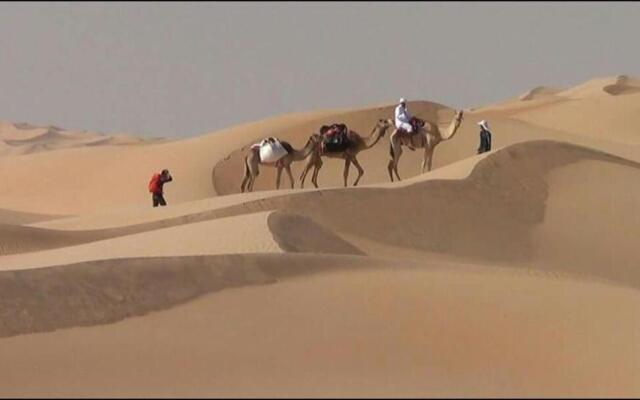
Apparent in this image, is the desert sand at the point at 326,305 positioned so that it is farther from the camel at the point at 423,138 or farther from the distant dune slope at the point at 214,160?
the distant dune slope at the point at 214,160

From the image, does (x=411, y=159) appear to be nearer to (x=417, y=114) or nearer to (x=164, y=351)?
(x=417, y=114)

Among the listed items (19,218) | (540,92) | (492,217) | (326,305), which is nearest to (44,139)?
(540,92)

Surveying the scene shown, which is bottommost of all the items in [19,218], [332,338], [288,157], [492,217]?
[19,218]

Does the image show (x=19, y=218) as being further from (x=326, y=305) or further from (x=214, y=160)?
(x=326, y=305)

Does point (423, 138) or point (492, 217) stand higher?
point (423, 138)

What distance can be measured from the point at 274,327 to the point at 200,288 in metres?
0.95

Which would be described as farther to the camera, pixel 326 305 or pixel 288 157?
pixel 288 157

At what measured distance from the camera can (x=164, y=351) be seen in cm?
683

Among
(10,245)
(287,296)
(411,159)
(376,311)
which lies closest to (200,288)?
(287,296)

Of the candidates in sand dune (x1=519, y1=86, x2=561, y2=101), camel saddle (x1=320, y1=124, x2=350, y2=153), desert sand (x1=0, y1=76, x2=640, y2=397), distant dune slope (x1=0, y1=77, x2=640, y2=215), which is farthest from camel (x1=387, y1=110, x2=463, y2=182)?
sand dune (x1=519, y1=86, x2=561, y2=101)

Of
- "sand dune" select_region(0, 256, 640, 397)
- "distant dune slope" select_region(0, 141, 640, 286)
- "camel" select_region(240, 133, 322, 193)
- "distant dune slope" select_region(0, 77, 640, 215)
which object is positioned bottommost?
"distant dune slope" select_region(0, 77, 640, 215)

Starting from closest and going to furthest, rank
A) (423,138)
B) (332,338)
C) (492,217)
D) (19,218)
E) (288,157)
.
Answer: (332,338) < (492,217) < (288,157) < (423,138) < (19,218)

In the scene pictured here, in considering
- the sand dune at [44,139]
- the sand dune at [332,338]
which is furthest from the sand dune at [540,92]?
the sand dune at [332,338]

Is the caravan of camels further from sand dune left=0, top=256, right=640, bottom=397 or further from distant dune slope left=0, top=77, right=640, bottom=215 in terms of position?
sand dune left=0, top=256, right=640, bottom=397
